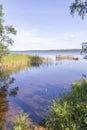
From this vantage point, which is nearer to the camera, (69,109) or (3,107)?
(69,109)

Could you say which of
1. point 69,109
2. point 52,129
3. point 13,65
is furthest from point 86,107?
point 13,65

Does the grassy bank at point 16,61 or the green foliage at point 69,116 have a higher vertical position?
the green foliage at point 69,116

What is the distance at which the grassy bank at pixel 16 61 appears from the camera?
64469mm

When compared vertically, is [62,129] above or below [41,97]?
above

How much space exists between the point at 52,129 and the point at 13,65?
54279 millimetres

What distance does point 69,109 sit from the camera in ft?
50.5

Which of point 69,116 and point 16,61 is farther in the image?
point 16,61

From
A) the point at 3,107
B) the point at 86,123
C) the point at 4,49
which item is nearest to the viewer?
the point at 86,123

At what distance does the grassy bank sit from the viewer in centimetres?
6447

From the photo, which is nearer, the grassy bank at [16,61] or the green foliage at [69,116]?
the green foliage at [69,116]

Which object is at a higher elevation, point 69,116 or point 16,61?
point 69,116

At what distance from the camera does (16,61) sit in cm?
7119

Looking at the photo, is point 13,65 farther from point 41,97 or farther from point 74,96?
point 74,96

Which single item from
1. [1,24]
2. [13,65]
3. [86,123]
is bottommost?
[13,65]
